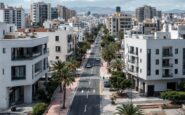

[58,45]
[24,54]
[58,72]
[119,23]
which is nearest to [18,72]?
[24,54]

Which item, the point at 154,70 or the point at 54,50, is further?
the point at 54,50

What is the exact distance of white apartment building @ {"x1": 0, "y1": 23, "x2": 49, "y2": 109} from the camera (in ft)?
198

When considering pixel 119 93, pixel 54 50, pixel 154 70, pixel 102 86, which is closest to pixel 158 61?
pixel 154 70

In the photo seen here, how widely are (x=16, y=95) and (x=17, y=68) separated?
555 cm

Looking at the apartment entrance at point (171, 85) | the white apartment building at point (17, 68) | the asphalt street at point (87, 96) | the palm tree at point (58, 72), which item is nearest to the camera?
the palm tree at point (58, 72)

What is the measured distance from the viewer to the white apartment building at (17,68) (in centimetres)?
6041

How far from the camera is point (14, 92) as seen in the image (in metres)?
63.9

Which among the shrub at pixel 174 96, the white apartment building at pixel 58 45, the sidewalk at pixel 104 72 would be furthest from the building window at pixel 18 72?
the white apartment building at pixel 58 45

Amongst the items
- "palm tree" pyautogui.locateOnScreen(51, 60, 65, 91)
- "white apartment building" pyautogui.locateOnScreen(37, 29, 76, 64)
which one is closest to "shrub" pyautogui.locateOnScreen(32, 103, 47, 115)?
"palm tree" pyautogui.locateOnScreen(51, 60, 65, 91)

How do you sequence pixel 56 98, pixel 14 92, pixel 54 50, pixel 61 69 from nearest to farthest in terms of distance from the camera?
1. pixel 61 69
2. pixel 14 92
3. pixel 56 98
4. pixel 54 50

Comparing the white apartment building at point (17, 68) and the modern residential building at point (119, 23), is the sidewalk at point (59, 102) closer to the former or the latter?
the white apartment building at point (17, 68)

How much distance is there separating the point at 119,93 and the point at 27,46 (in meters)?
19.6

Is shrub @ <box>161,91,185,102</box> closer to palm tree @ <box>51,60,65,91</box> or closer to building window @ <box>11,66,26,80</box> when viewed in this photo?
palm tree @ <box>51,60,65,91</box>

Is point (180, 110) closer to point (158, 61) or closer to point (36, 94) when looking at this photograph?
point (158, 61)
